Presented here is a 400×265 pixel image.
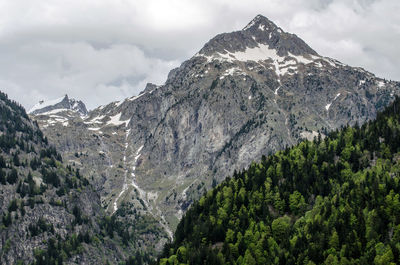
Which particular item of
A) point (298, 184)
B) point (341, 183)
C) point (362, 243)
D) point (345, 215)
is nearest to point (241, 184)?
point (298, 184)

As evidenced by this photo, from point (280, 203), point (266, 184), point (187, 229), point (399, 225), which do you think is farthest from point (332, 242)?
point (187, 229)

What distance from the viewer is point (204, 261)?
150 m

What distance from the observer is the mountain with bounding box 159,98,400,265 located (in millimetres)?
132375

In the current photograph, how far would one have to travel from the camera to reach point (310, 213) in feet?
518

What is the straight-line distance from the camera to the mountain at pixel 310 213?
434 feet

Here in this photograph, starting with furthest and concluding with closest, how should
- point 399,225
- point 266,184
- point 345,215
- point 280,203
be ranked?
point 266,184 < point 280,203 < point 345,215 < point 399,225

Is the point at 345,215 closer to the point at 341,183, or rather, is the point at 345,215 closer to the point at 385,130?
the point at 341,183

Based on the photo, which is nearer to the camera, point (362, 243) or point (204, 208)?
point (362, 243)

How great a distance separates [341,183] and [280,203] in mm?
25093

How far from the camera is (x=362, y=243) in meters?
130

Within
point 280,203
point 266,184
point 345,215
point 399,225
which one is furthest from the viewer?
point 266,184

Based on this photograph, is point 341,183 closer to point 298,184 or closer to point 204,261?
point 298,184

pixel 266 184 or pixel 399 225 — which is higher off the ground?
pixel 266 184

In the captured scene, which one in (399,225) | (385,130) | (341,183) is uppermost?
(385,130)
